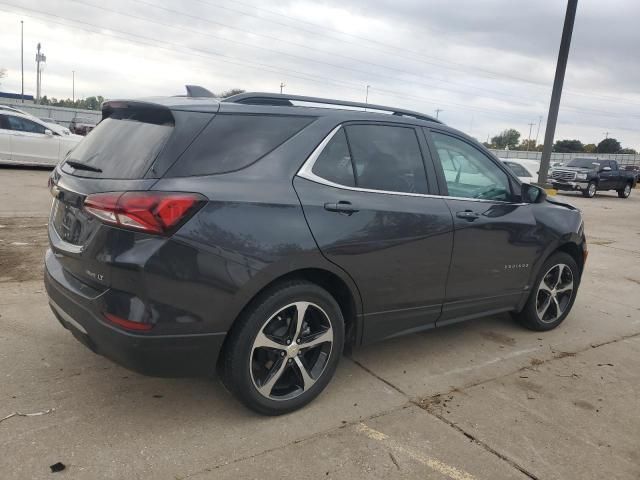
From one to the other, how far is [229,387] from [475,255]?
79.7 inches

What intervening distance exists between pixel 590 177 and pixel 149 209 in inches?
943

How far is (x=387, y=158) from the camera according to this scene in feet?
11.7

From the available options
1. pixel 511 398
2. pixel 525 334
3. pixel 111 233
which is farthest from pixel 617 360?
pixel 111 233

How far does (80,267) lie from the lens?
2822mm

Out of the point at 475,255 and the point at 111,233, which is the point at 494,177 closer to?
the point at 475,255

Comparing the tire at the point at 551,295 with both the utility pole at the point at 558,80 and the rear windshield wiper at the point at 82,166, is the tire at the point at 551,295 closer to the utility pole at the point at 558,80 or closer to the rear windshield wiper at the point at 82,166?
the rear windshield wiper at the point at 82,166

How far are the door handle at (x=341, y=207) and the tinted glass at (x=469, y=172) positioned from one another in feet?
3.31

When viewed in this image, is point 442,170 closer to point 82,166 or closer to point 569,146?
point 82,166

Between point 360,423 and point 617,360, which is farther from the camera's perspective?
point 617,360

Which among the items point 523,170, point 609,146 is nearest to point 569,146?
point 609,146

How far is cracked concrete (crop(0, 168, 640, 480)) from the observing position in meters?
2.72

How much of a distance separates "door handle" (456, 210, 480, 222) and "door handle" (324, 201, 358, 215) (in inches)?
38.6

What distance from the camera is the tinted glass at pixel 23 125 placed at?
15.0m

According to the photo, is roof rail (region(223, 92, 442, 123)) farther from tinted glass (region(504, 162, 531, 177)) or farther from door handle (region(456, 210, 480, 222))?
tinted glass (region(504, 162, 531, 177))
